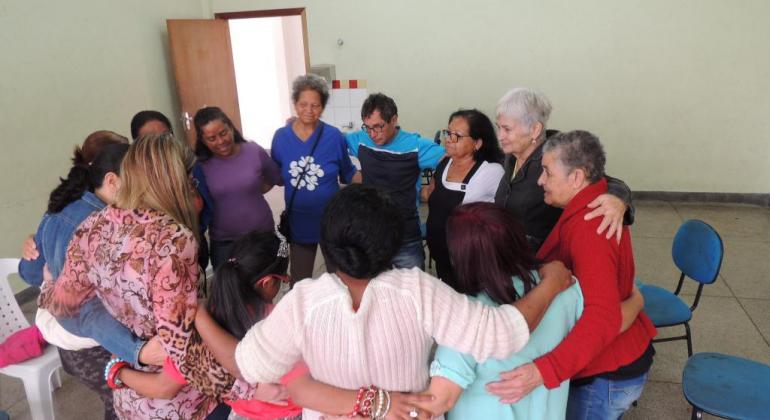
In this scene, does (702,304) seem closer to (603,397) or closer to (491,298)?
(603,397)

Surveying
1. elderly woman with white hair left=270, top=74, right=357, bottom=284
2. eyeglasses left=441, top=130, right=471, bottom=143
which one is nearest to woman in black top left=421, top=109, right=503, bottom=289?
eyeglasses left=441, top=130, right=471, bottom=143

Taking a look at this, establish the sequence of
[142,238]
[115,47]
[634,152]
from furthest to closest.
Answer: [634,152]
[115,47]
[142,238]

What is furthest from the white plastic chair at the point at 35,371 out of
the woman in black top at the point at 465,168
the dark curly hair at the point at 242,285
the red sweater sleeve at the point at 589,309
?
the red sweater sleeve at the point at 589,309

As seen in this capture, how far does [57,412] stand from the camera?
232 cm

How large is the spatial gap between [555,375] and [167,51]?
560cm

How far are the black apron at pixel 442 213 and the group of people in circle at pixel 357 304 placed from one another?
0.33m

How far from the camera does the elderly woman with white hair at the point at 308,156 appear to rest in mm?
2459

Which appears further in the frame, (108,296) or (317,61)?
(317,61)

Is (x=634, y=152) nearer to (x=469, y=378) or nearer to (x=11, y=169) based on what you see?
(x=469, y=378)

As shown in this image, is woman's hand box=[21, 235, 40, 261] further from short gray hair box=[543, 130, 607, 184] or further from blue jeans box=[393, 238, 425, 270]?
short gray hair box=[543, 130, 607, 184]

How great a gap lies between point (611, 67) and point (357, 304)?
497 cm

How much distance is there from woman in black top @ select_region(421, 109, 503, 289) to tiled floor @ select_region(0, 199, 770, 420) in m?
1.29

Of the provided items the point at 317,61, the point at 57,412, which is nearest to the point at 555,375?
the point at 57,412

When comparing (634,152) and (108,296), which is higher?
(108,296)
